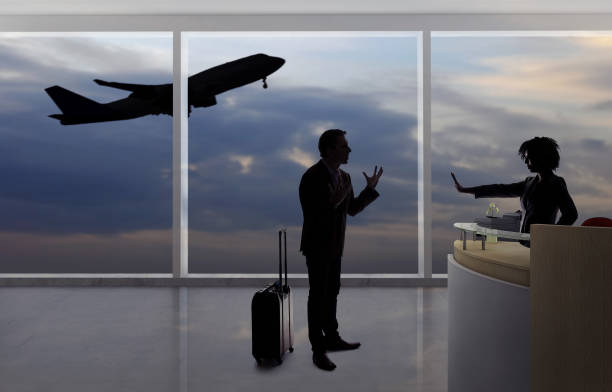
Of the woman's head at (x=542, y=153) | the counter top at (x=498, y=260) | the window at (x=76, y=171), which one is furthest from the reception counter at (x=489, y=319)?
the window at (x=76, y=171)

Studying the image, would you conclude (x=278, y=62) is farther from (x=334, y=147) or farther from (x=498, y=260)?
(x=498, y=260)

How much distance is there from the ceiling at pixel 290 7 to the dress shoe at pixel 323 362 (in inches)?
157

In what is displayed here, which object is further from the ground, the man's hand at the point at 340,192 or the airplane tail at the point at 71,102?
the airplane tail at the point at 71,102

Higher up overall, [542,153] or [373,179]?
[542,153]

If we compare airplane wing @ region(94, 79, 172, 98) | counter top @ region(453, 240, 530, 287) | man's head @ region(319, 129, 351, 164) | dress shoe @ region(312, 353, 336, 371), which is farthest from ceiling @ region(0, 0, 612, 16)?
dress shoe @ region(312, 353, 336, 371)

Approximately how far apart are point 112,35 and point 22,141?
499cm

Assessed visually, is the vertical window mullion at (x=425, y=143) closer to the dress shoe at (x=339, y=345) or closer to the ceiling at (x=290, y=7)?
the ceiling at (x=290, y=7)

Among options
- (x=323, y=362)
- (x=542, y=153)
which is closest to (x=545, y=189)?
(x=542, y=153)

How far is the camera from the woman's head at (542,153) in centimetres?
215

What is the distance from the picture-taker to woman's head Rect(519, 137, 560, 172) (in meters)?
2.15

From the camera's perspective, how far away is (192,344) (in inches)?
120

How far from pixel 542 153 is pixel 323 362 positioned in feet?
5.97

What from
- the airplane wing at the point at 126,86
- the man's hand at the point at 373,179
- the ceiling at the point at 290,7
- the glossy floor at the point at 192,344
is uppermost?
the ceiling at the point at 290,7

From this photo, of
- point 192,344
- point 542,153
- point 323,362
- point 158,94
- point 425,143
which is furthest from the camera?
point 158,94
